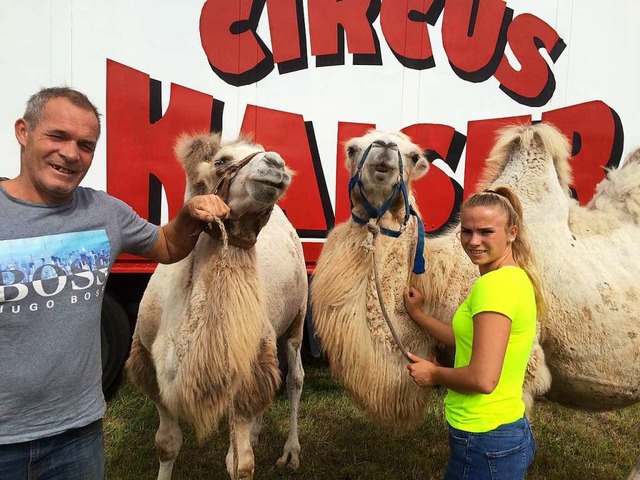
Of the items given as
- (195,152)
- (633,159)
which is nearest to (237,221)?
(195,152)

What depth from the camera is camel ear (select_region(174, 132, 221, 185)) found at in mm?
2430

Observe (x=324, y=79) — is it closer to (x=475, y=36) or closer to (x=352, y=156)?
(x=475, y=36)

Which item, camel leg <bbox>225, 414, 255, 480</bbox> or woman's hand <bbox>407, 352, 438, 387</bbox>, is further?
camel leg <bbox>225, 414, 255, 480</bbox>

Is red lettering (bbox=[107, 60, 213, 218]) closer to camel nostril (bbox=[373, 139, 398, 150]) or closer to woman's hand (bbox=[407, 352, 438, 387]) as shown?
camel nostril (bbox=[373, 139, 398, 150])

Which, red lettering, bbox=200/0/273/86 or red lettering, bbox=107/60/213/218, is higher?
red lettering, bbox=200/0/273/86

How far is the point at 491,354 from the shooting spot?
5.10ft

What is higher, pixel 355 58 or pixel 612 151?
pixel 355 58

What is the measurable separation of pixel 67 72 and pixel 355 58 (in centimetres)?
238

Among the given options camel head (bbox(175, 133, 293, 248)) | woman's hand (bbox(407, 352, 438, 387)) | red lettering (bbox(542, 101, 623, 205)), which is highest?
red lettering (bbox(542, 101, 623, 205))

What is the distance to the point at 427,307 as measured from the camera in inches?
94.7

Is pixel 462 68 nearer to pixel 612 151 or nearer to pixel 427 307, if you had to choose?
pixel 612 151

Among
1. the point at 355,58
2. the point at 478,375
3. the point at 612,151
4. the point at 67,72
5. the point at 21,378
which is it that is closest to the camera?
the point at 21,378

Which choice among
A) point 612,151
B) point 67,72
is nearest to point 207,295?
point 67,72

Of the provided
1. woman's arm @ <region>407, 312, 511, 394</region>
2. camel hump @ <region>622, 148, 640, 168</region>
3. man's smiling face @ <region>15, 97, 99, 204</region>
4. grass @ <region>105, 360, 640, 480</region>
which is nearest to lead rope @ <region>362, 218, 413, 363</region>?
woman's arm @ <region>407, 312, 511, 394</region>
